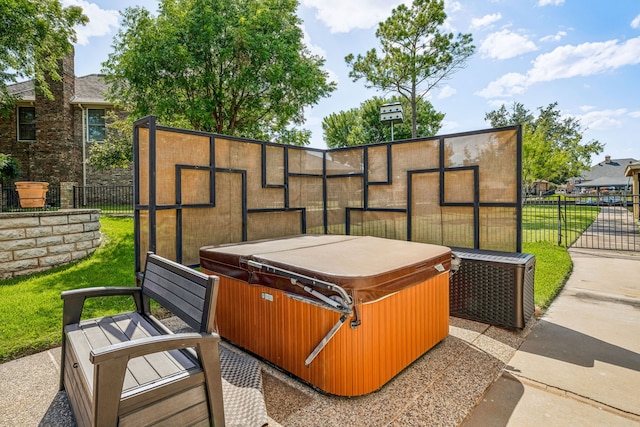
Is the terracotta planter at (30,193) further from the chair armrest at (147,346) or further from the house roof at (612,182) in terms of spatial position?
the house roof at (612,182)

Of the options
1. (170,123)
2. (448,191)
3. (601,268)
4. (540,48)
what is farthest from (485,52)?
(170,123)

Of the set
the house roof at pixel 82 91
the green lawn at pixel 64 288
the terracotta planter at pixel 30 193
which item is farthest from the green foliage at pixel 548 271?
the house roof at pixel 82 91

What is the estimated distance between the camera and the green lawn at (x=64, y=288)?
2984 mm

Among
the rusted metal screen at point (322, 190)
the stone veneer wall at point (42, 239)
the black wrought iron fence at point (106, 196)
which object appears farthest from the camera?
the black wrought iron fence at point (106, 196)

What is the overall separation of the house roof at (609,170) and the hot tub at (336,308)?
5090 centimetres

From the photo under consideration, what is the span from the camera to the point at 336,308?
1978mm

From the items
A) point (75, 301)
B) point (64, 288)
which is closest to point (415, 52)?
point (64, 288)

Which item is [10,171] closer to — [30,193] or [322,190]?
[30,193]

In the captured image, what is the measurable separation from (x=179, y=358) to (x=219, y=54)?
7.03 meters

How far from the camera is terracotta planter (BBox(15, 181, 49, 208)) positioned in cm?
666

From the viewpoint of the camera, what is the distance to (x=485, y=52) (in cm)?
1112

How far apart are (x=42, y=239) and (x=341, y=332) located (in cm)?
552

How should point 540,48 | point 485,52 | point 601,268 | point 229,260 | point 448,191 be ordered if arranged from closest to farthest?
point 229,260
point 448,191
point 601,268
point 540,48
point 485,52

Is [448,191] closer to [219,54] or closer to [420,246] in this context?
[420,246]
